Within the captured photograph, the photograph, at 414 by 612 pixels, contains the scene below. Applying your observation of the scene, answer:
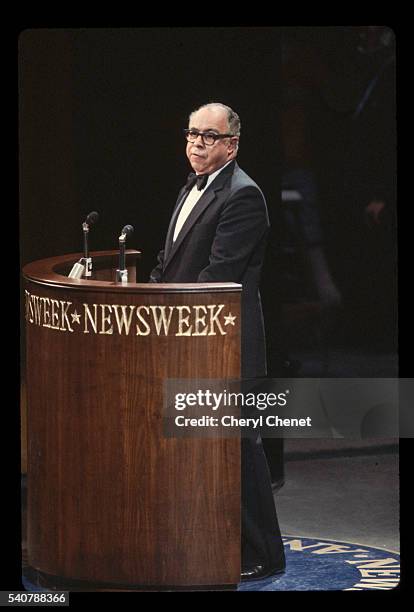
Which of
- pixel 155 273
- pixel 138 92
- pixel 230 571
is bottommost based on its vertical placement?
pixel 230 571

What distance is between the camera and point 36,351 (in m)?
9.73

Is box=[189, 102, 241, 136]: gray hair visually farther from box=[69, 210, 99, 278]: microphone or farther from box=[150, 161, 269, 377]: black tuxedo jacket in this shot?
box=[69, 210, 99, 278]: microphone

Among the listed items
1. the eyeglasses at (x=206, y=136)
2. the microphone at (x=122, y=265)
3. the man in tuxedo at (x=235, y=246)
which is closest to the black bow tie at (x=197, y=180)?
the man in tuxedo at (x=235, y=246)

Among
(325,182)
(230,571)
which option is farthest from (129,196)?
(230,571)

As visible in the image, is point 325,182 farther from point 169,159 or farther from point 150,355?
point 150,355

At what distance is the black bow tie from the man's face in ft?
0.09

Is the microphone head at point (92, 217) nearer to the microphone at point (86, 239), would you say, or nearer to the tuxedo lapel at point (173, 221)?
the microphone at point (86, 239)

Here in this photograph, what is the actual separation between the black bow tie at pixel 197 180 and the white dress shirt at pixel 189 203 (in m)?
0.02

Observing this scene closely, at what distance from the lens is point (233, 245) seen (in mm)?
9820

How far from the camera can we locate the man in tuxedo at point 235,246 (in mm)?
Answer: 9820

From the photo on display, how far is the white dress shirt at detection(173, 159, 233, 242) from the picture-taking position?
32.7ft

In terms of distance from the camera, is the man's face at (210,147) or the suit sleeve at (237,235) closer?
the suit sleeve at (237,235)

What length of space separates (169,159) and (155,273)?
21.6 inches

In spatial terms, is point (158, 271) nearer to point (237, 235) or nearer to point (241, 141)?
point (237, 235)
